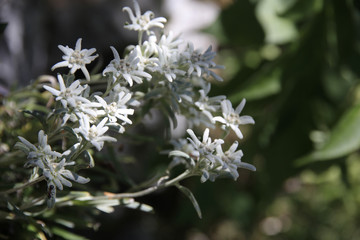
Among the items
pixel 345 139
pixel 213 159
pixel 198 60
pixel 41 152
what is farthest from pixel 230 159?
pixel 345 139

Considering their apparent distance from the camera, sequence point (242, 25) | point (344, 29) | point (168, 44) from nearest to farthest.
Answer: point (168, 44) < point (344, 29) < point (242, 25)

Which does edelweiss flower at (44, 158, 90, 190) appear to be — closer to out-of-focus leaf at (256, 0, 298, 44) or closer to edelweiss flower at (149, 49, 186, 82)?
edelweiss flower at (149, 49, 186, 82)

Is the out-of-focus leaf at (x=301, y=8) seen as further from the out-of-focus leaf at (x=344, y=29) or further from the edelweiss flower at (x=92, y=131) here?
the edelweiss flower at (x=92, y=131)

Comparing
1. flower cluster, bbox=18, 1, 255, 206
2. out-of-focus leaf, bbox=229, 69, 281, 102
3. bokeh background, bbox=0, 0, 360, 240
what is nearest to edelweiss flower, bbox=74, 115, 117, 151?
flower cluster, bbox=18, 1, 255, 206

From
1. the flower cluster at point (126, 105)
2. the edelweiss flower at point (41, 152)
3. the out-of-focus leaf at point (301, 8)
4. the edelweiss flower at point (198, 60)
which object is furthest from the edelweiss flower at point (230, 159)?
the out-of-focus leaf at point (301, 8)

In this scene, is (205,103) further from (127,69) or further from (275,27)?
(275,27)

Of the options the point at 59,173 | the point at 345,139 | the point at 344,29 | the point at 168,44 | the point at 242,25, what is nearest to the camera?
the point at 59,173

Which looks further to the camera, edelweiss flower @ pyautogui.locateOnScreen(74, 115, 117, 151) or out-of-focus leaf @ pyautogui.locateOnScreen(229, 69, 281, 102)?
out-of-focus leaf @ pyautogui.locateOnScreen(229, 69, 281, 102)
